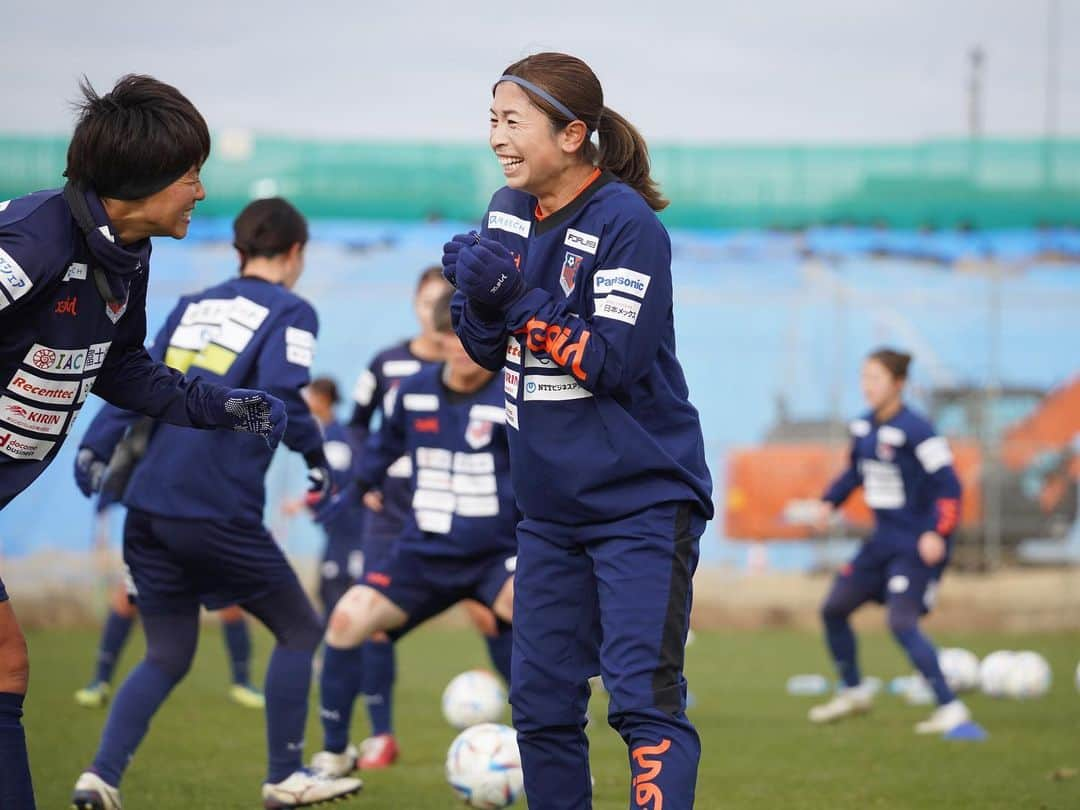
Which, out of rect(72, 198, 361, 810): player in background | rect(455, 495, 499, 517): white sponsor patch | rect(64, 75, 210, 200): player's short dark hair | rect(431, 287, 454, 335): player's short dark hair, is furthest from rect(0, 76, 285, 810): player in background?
rect(431, 287, 454, 335): player's short dark hair

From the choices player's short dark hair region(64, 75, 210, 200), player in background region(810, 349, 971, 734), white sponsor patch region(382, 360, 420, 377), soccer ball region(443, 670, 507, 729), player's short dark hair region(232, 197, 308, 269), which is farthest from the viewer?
player in background region(810, 349, 971, 734)

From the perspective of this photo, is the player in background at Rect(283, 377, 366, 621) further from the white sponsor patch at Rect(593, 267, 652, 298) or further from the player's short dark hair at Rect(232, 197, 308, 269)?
the white sponsor patch at Rect(593, 267, 652, 298)

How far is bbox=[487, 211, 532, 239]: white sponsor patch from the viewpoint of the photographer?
4184mm

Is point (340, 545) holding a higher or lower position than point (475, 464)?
lower

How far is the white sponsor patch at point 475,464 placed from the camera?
21.6 feet

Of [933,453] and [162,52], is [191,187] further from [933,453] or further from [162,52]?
[162,52]

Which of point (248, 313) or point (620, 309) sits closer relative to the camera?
point (620, 309)

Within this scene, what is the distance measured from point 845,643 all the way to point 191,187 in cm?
664

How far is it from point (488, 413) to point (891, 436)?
389cm

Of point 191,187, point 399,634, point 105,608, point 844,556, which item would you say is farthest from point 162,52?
point 191,187

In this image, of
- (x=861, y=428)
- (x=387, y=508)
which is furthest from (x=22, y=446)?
(x=861, y=428)

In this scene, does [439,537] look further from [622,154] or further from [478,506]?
[622,154]

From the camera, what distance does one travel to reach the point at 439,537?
6.42 meters

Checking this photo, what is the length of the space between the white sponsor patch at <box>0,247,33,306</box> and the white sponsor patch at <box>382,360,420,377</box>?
459cm
